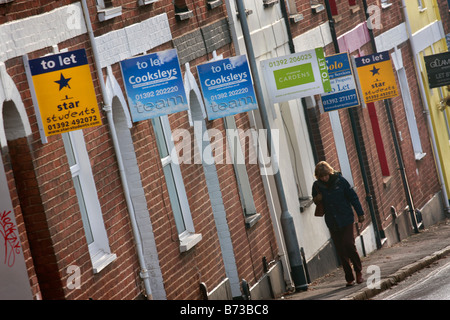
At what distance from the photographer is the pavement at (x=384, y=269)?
1553 centimetres

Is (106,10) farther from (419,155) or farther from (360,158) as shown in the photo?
(419,155)

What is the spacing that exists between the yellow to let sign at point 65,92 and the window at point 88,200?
1.12 meters

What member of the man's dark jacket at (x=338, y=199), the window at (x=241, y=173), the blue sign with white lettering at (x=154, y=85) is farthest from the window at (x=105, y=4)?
the man's dark jacket at (x=338, y=199)

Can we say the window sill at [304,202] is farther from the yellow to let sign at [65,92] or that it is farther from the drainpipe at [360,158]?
the yellow to let sign at [65,92]

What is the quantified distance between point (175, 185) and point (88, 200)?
107 inches

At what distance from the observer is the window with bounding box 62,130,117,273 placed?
38.3 ft

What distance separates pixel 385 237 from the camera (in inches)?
950

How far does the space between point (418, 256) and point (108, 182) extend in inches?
345

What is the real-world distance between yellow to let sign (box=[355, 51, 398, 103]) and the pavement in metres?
3.22

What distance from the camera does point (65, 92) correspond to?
10.4m

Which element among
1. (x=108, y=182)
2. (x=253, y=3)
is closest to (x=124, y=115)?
(x=108, y=182)

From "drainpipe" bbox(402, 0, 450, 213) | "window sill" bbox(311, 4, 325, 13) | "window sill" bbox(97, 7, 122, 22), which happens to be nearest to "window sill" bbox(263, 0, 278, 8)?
"window sill" bbox(311, 4, 325, 13)

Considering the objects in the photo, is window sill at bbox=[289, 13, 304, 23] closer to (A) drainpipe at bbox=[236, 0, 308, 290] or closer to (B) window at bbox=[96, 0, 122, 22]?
(A) drainpipe at bbox=[236, 0, 308, 290]

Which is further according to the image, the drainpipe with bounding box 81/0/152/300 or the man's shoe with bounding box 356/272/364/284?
the man's shoe with bounding box 356/272/364/284
